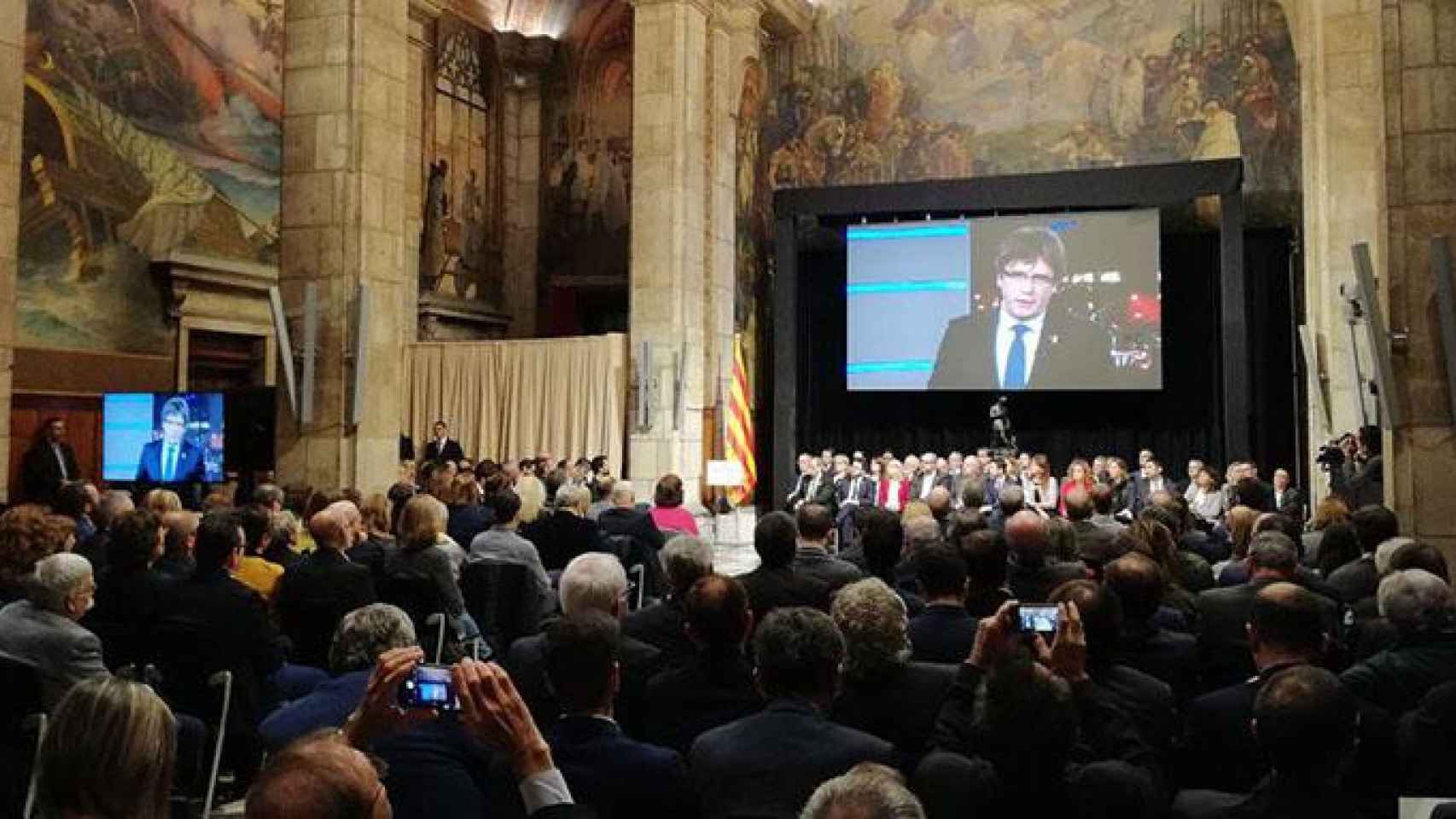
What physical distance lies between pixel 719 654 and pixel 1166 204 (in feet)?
47.0

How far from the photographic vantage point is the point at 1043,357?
53.1 feet

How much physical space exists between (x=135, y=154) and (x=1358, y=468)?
1202 centimetres

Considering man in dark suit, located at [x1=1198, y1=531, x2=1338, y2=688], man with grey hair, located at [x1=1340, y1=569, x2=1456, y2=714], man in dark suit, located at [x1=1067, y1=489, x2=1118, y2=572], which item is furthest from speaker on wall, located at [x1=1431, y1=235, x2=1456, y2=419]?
man with grey hair, located at [x1=1340, y1=569, x2=1456, y2=714]

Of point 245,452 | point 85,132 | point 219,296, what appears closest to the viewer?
point 245,452

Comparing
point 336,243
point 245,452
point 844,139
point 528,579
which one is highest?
point 844,139

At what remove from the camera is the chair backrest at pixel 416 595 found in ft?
17.1

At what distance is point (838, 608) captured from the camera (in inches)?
124

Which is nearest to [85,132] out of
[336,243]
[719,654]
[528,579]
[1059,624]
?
[336,243]

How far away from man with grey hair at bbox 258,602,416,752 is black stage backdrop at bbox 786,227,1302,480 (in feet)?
45.1

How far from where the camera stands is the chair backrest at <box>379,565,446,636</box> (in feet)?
17.1

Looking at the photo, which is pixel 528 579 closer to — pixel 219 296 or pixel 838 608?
pixel 838 608

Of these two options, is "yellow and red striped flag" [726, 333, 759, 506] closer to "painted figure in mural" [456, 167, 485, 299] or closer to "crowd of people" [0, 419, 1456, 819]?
"painted figure in mural" [456, 167, 485, 299]

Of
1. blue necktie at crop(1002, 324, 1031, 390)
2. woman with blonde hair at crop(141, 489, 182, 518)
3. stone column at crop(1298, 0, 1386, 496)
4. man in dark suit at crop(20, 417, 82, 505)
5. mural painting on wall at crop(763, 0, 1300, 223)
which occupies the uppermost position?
mural painting on wall at crop(763, 0, 1300, 223)

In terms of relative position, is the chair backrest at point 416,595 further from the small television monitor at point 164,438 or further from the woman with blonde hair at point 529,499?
the small television monitor at point 164,438
